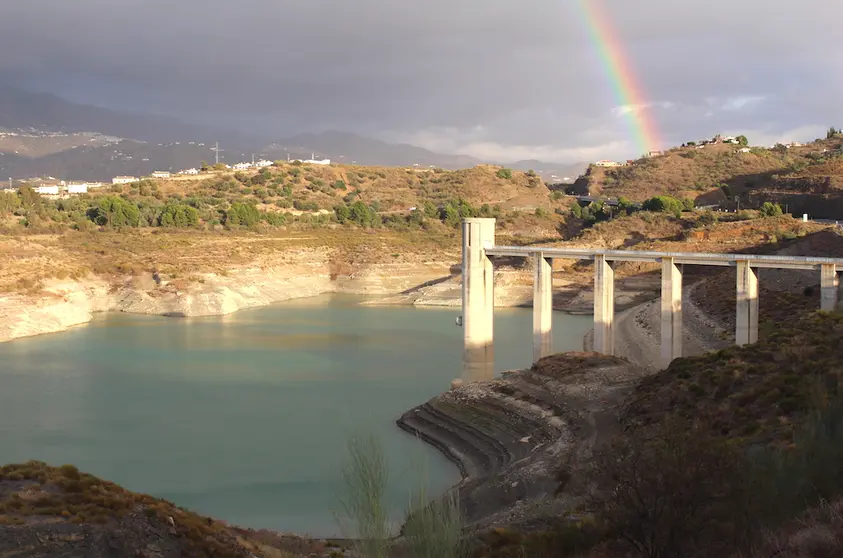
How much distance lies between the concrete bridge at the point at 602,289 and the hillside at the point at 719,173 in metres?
50.3

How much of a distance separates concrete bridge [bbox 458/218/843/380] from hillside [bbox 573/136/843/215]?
50.3m

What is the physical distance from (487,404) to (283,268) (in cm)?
4471

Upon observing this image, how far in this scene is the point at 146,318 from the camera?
52.8 meters

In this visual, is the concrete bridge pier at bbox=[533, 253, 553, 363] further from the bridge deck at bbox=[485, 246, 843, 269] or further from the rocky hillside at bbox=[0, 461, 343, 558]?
the rocky hillside at bbox=[0, 461, 343, 558]

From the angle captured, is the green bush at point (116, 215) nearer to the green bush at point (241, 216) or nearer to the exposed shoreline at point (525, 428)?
the green bush at point (241, 216)

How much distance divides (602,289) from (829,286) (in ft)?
26.6

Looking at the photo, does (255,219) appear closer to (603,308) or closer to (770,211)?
(770,211)

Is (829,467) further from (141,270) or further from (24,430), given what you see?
(141,270)

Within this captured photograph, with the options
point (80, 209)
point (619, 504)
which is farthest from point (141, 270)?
point (619, 504)

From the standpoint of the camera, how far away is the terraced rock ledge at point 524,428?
58.1ft

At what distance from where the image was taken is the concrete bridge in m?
27.3

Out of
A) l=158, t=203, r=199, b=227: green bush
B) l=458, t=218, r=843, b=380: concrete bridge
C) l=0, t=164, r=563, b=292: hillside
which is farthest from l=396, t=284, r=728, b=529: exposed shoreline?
l=158, t=203, r=199, b=227: green bush

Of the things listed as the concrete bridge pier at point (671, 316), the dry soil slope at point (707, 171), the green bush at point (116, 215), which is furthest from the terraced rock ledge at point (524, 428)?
the dry soil slope at point (707, 171)

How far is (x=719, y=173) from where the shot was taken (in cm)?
10075
